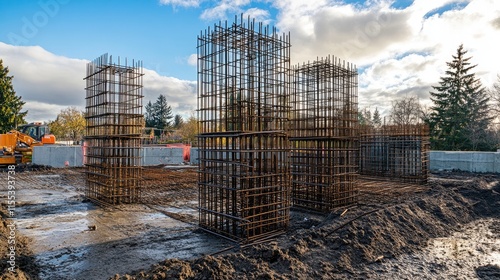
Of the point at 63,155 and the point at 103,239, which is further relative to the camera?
the point at 63,155

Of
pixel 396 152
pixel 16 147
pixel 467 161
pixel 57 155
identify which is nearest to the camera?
pixel 396 152

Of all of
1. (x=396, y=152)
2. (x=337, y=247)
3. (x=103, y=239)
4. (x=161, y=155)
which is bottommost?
(x=103, y=239)

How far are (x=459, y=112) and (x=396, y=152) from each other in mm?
18344

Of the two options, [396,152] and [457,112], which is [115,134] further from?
[457,112]

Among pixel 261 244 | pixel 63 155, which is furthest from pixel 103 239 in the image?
pixel 63 155

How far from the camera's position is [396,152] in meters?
16.3

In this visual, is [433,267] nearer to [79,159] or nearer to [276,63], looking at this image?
[276,63]

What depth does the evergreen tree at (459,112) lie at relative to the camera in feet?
94.1

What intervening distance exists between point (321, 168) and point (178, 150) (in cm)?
1699

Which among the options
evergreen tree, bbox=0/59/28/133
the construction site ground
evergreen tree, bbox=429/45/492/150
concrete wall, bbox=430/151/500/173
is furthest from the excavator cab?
evergreen tree, bbox=429/45/492/150

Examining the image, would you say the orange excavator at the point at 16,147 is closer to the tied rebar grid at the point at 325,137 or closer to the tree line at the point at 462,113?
the tied rebar grid at the point at 325,137

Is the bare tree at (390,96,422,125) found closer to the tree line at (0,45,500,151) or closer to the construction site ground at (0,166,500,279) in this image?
the tree line at (0,45,500,151)

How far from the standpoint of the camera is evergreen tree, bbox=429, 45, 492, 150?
28672 millimetres

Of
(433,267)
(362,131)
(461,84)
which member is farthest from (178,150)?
(461,84)
